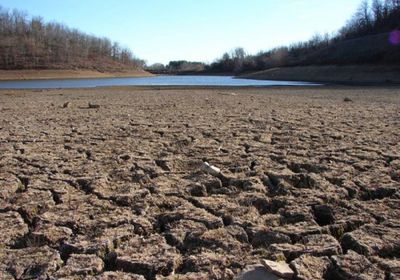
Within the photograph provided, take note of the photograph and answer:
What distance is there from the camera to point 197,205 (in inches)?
144

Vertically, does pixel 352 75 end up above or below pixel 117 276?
above

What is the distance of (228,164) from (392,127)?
4.24 meters

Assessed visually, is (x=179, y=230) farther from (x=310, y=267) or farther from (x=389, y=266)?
(x=389, y=266)

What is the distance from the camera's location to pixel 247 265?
257 centimetres

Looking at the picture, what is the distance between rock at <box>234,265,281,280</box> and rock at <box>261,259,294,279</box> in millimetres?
25

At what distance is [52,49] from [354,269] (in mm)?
118453

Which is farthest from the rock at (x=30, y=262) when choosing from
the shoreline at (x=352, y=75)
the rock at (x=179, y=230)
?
the shoreline at (x=352, y=75)

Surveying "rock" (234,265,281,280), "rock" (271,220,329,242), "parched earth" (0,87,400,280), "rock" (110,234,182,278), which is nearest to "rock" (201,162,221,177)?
"parched earth" (0,87,400,280)

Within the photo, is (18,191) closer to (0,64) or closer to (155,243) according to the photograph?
(155,243)

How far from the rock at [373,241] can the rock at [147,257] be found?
1089 mm

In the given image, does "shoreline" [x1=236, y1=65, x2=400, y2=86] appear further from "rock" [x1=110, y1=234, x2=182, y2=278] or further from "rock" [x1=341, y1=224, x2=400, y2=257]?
"rock" [x1=110, y1=234, x2=182, y2=278]

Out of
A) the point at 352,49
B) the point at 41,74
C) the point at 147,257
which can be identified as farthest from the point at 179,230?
the point at 41,74

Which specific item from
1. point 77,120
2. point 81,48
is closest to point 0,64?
point 81,48

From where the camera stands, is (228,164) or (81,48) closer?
(228,164)
